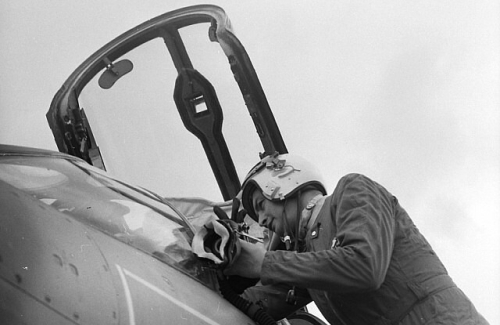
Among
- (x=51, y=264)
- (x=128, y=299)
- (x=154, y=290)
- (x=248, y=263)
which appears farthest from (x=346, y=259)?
(x=51, y=264)

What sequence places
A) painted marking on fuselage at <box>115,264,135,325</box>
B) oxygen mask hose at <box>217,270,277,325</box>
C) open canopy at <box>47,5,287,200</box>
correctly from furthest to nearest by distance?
1. open canopy at <box>47,5,287,200</box>
2. oxygen mask hose at <box>217,270,277,325</box>
3. painted marking on fuselage at <box>115,264,135,325</box>

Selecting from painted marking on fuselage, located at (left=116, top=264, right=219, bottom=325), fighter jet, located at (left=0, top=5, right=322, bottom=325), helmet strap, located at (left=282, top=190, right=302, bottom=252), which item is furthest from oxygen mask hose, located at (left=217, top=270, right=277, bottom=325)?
helmet strap, located at (left=282, top=190, right=302, bottom=252)

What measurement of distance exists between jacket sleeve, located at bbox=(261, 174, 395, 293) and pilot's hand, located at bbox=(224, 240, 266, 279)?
0.09 feet

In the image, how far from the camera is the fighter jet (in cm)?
176

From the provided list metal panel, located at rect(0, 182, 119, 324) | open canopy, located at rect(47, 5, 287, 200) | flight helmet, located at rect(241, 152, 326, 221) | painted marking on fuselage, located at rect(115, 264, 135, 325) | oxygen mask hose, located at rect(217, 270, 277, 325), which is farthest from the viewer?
open canopy, located at rect(47, 5, 287, 200)

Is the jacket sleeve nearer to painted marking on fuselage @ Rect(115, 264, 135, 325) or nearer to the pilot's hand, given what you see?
the pilot's hand

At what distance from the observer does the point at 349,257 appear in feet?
9.60

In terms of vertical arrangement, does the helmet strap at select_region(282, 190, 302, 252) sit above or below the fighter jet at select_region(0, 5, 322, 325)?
below

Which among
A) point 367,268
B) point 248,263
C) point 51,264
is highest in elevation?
point 51,264

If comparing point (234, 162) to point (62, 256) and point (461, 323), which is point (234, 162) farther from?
point (62, 256)

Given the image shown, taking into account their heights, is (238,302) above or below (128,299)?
below

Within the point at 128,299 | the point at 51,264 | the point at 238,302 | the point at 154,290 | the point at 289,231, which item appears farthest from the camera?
the point at 289,231

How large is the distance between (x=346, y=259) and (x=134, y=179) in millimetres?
3219

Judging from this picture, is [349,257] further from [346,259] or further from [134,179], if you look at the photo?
[134,179]
